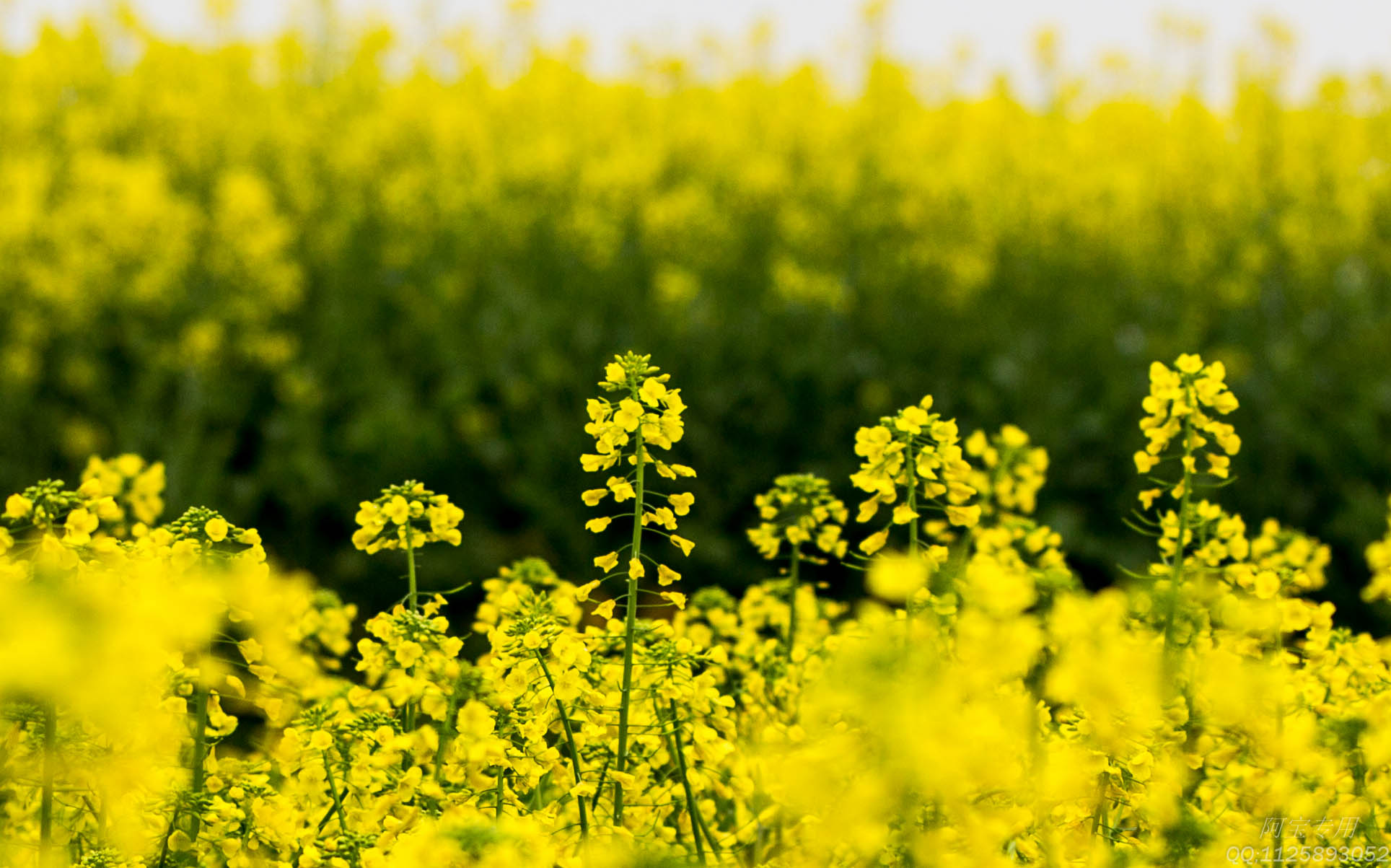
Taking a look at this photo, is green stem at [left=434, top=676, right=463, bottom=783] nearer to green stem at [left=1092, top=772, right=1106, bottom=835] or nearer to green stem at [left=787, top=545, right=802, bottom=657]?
green stem at [left=787, top=545, right=802, bottom=657]

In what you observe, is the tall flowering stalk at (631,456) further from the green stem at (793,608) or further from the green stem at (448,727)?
the green stem at (793,608)

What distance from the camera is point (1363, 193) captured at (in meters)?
8.20

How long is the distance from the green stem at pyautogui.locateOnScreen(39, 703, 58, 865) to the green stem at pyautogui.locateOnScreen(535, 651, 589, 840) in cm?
49

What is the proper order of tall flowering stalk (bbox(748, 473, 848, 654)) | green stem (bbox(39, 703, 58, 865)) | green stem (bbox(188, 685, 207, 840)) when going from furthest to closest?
tall flowering stalk (bbox(748, 473, 848, 654)) < green stem (bbox(188, 685, 207, 840)) < green stem (bbox(39, 703, 58, 865))

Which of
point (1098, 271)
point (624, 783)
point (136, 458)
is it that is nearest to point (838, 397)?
point (1098, 271)

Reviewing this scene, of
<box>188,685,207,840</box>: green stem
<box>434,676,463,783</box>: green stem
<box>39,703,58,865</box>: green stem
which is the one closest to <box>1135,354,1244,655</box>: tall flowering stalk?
<box>434,676,463,783</box>: green stem

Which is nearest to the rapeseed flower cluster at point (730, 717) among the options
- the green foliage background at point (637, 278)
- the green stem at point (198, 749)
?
the green stem at point (198, 749)

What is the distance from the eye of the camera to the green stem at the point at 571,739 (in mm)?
1626

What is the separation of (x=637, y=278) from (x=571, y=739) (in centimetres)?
566

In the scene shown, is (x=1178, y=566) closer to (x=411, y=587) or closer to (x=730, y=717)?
(x=730, y=717)

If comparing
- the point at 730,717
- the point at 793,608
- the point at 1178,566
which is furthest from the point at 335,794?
the point at 1178,566

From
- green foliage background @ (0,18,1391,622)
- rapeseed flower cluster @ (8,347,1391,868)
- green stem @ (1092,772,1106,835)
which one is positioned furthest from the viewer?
green foliage background @ (0,18,1391,622)

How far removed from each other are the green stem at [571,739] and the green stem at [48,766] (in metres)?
0.49

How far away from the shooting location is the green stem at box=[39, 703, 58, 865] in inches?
55.5
